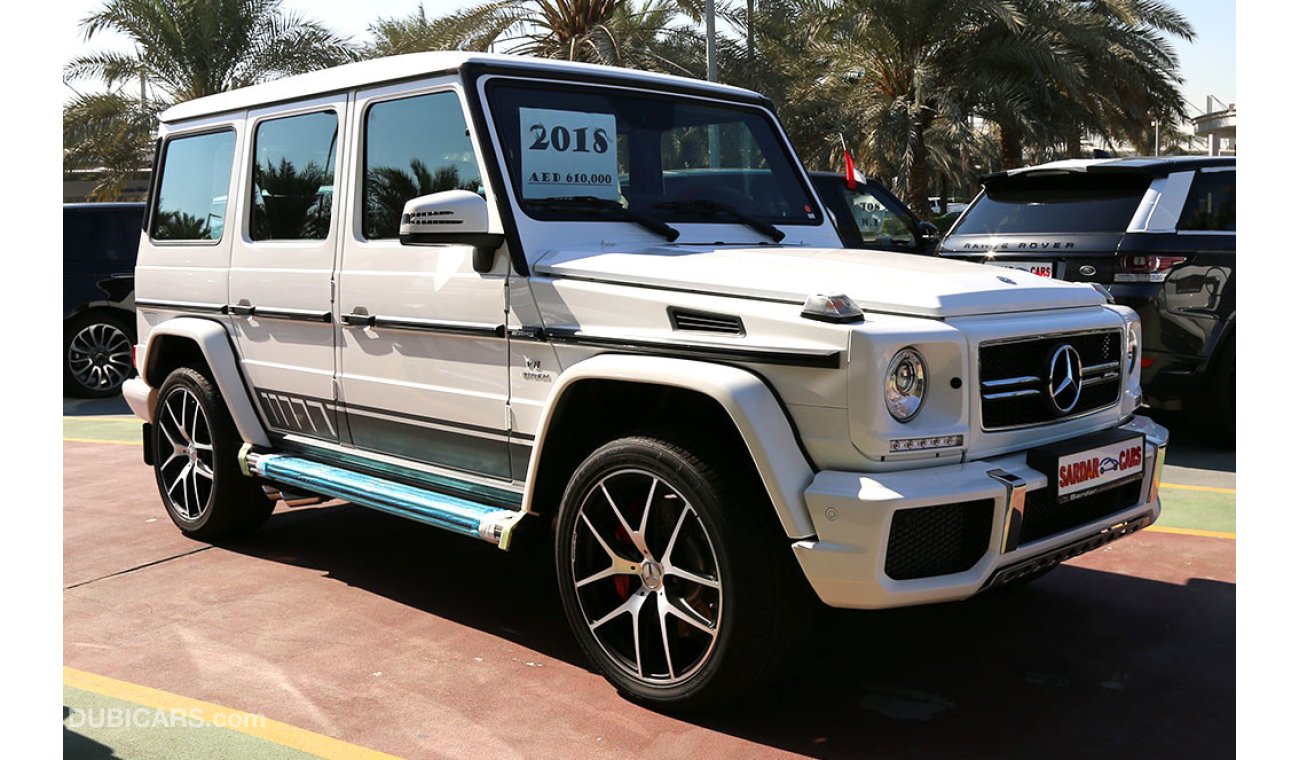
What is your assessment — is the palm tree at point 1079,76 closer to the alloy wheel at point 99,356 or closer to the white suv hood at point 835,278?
the alloy wheel at point 99,356

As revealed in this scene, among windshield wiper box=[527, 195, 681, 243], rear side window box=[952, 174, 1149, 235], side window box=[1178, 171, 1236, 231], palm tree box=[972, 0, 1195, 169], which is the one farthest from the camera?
palm tree box=[972, 0, 1195, 169]

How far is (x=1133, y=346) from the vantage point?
4.47 meters

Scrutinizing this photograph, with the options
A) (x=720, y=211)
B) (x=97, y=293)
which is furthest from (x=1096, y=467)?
(x=97, y=293)

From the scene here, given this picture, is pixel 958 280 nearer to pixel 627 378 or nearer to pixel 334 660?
pixel 627 378

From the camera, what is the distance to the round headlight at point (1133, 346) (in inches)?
174

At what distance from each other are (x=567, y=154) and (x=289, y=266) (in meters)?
1.54

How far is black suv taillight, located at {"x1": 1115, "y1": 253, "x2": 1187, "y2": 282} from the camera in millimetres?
7609

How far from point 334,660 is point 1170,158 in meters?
6.17

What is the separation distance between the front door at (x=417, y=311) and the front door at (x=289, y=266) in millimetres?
165

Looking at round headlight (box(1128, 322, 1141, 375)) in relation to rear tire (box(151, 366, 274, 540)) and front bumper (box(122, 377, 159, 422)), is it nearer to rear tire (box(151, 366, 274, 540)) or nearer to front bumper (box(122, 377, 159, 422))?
rear tire (box(151, 366, 274, 540))

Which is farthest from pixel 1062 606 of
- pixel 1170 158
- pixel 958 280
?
pixel 1170 158

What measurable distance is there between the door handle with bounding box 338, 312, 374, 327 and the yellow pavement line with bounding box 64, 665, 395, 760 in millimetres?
1615

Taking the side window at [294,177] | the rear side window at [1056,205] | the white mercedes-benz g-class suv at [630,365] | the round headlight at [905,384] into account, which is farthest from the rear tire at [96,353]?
the round headlight at [905,384]

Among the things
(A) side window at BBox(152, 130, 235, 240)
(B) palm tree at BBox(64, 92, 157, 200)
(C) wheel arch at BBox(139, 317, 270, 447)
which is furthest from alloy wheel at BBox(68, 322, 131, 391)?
(B) palm tree at BBox(64, 92, 157, 200)
